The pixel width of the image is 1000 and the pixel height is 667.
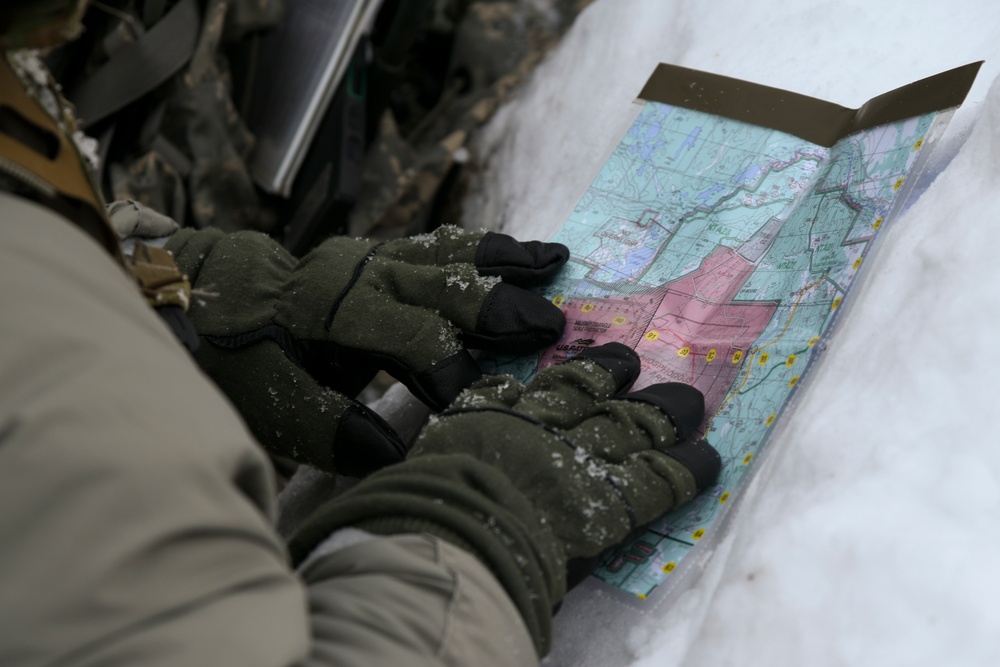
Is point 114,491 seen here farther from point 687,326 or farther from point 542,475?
point 687,326

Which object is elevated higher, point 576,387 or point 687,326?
point 687,326

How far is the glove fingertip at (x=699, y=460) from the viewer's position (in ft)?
2.82

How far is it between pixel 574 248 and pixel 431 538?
2.10ft

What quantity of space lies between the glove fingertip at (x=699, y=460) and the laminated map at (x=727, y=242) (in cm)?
2

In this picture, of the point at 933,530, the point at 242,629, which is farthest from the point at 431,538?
the point at 933,530

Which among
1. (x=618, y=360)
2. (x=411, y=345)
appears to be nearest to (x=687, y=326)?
(x=618, y=360)

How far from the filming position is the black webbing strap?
5.05 feet

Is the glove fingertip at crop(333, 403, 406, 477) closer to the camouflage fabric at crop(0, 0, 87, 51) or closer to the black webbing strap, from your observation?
the camouflage fabric at crop(0, 0, 87, 51)

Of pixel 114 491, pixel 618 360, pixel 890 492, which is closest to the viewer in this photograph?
pixel 114 491

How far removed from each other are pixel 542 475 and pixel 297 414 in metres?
0.40

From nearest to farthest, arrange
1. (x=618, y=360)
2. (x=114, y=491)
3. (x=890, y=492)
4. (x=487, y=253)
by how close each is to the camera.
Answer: (x=114, y=491) → (x=890, y=492) → (x=618, y=360) → (x=487, y=253)

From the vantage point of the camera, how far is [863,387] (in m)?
0.83

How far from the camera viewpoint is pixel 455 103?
72.0 inches

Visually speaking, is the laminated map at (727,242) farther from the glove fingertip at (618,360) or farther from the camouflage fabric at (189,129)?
the camouflage fabric at (189,129)
